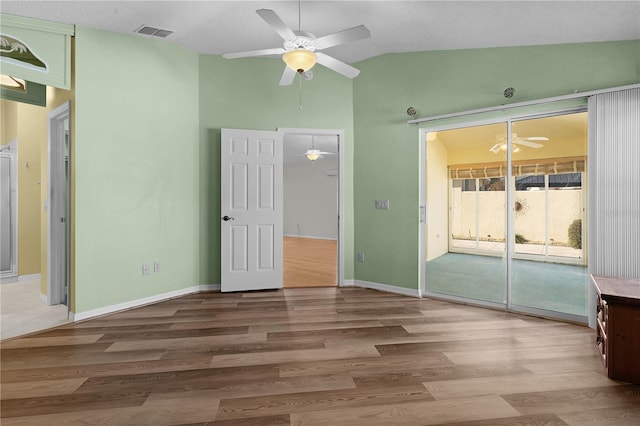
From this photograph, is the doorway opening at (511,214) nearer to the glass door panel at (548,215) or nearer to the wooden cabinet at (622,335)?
the glass door panel at (548,215)

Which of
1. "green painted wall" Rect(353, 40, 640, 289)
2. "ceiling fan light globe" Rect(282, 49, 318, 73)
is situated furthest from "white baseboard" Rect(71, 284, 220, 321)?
"ceiling fan light globe" Rect(282, 49, 318, 73)

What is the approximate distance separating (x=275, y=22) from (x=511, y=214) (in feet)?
10.2

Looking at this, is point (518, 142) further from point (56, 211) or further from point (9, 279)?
point (9, 279)

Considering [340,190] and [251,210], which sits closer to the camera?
[251,210]

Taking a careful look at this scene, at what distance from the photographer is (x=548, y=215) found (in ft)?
12.8

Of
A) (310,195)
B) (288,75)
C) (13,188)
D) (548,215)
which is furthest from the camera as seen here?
(310,195)

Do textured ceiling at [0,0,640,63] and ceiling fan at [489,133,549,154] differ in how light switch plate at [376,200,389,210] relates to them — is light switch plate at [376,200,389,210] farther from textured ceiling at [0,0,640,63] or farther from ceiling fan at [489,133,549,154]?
textured ceiling at [0,0,640,63]

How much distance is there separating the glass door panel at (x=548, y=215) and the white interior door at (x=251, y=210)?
2869 mm

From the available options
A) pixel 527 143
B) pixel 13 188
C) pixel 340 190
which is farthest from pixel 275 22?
pixel 13 188

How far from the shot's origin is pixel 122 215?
3.90m

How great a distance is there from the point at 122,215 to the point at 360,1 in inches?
128

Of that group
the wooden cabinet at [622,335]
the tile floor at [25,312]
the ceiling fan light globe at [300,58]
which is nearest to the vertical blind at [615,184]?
the wooden cabinet at [622,335]

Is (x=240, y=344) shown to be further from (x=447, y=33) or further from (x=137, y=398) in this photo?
(x=447, y=33)

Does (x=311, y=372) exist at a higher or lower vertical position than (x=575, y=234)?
lower
